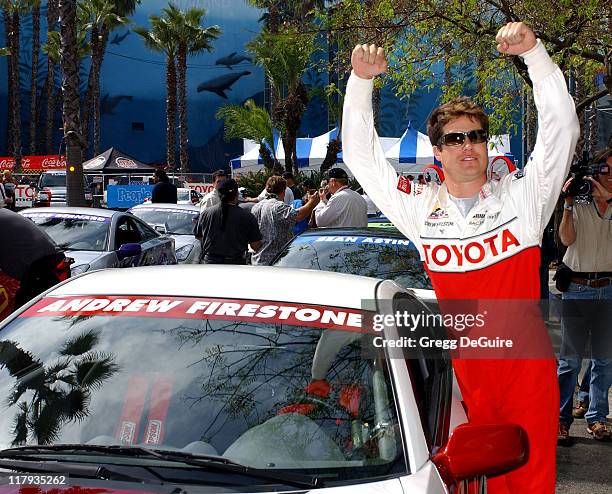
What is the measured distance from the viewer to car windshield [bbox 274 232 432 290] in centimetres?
688

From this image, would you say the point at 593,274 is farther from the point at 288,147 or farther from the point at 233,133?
the point at 233,133

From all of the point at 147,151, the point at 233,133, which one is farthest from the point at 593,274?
the point at 147,151

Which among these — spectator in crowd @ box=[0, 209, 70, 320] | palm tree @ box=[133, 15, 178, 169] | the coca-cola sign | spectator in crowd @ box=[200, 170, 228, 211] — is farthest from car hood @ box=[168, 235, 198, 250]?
palm tree @ box=[133, 15, 178, 169]

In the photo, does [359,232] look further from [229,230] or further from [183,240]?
[183,240]

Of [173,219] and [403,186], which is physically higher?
[403,186]

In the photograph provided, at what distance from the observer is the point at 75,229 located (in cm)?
1094

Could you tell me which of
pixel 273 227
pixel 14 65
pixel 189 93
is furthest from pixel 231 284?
pixel 189 93

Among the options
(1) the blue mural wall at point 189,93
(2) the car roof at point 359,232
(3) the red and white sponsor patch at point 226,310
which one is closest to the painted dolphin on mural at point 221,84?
(1) the blue mural wall at point 189,93

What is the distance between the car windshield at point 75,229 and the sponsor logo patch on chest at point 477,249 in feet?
25.0

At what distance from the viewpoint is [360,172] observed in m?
3.85

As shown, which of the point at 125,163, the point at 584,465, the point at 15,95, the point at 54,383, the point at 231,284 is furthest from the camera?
the point at 15,95

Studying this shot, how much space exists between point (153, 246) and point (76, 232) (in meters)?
1.42

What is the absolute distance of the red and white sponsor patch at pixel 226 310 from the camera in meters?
3.07

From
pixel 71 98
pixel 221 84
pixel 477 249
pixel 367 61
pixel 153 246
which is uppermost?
pixel 221 84
